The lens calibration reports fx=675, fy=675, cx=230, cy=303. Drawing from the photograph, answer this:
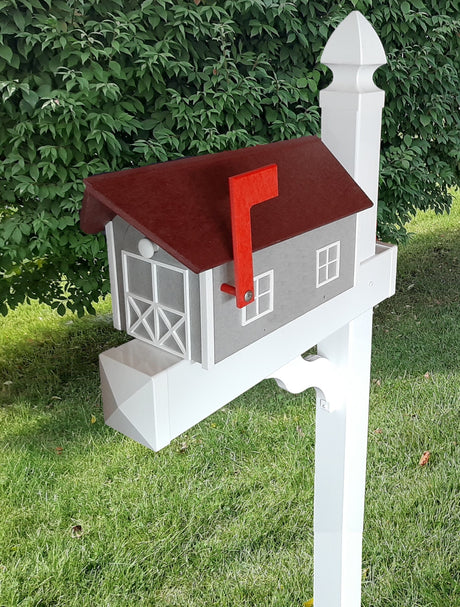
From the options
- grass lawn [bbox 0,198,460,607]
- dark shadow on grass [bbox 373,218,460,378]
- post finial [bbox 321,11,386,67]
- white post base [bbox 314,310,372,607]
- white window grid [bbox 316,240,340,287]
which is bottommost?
dark shadow on grass [bbox 373,218,460,378]

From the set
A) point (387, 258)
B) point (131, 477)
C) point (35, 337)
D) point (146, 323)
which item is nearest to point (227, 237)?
point (146, 323)

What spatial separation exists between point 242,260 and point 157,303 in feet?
0.60

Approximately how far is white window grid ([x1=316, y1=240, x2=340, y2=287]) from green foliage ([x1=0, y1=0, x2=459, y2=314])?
244 centimetres

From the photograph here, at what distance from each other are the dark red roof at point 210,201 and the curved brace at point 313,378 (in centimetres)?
37

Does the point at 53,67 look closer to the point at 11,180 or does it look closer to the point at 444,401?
the point at 11,180

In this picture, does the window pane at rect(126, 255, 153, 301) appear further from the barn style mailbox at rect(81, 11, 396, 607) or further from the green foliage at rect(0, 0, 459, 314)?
the green foliage at rect(0, 0, 459, 314)

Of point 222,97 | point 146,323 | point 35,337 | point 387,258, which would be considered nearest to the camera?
point 146,323

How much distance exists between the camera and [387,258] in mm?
1548

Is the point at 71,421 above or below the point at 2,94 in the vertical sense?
below

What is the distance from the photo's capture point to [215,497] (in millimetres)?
3406

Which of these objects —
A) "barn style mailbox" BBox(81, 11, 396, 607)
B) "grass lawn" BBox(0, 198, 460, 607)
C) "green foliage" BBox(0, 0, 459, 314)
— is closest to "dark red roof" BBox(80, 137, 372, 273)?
"barn style mailbox" BBox(81, 11, 396, 607)

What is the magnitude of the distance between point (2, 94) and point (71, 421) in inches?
75.3

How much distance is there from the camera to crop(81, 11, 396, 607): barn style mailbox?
3.29ft

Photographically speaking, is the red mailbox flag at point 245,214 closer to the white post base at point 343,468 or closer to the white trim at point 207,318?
the white trim at point 207,318
